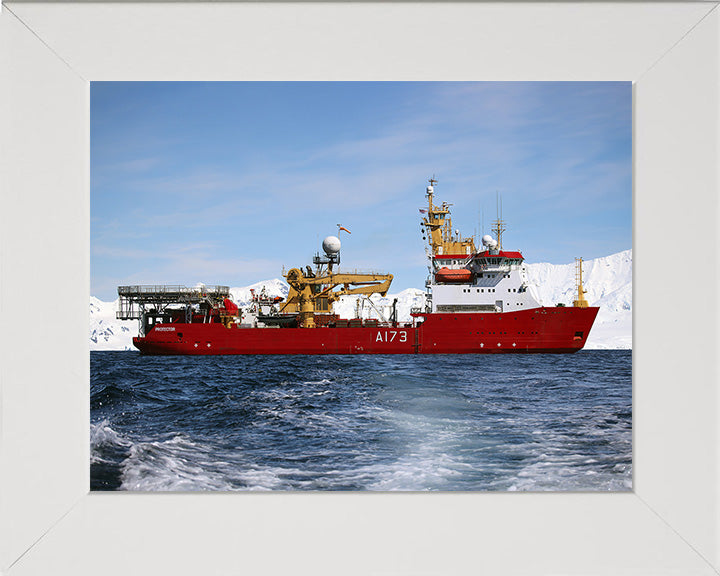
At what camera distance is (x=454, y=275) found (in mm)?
14797

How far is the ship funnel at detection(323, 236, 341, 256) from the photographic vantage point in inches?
593

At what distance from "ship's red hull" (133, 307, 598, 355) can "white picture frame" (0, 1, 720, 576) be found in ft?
37.9

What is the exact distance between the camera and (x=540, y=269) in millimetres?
42062

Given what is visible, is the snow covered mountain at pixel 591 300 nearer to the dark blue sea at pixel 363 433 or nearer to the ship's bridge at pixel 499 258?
the ship's bridge at pixel 499 258

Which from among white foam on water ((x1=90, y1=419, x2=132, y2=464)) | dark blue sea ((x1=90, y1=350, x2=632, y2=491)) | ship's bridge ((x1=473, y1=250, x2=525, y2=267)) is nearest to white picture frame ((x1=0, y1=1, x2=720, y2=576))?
dark blue sea ((x1=90, y1=350, x2=632, y2=491))

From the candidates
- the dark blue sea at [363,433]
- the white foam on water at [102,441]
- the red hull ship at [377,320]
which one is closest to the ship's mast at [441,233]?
the red hull ship at [377,320]

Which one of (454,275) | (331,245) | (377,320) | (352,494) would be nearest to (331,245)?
(331,245)

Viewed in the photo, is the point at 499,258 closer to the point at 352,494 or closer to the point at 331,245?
the point at 331,245

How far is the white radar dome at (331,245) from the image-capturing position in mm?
15062

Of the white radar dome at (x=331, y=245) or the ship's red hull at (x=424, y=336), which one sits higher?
the white radar dome at (x=331, y=245)

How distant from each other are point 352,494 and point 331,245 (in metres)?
12.7

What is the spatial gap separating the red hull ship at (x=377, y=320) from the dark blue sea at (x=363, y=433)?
4.63 meters
